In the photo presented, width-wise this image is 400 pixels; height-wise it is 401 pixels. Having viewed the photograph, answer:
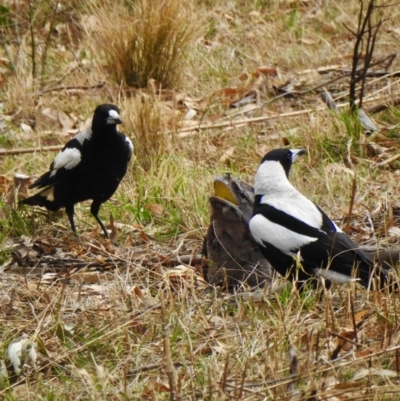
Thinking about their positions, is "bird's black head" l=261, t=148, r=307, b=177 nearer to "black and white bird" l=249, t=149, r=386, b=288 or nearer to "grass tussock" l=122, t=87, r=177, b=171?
"black and white bird" l=249, t=149, r=386, b=288

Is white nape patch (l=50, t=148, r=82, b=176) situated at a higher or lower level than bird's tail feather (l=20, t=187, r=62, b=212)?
higher

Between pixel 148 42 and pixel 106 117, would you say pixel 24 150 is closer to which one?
pixel 106 117

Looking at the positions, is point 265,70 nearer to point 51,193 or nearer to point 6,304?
point 51,193

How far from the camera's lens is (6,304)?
15.1ft

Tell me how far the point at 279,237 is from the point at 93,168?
1.89m

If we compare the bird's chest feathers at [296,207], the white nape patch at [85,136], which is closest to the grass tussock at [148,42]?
the white nape patch at [85,136]

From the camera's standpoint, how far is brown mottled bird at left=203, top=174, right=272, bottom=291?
15.6 feet

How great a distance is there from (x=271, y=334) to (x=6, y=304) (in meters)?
1.50

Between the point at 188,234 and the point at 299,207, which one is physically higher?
the point at 299,207

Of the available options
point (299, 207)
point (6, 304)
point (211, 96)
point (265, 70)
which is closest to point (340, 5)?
point (265, 70)

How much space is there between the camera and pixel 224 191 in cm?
492

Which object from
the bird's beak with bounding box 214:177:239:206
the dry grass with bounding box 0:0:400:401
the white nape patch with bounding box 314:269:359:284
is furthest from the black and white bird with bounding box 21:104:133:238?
the white nape patch with bounding box 314:269:359:284

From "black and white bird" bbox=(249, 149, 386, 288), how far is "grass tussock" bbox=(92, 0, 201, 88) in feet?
11.6

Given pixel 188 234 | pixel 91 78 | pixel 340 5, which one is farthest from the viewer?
pixel 340 5
